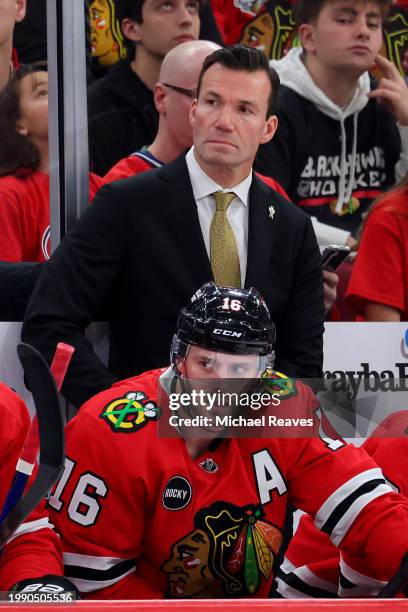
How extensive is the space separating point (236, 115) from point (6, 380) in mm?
750

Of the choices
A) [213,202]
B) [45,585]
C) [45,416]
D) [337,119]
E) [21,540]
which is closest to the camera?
[45,416]

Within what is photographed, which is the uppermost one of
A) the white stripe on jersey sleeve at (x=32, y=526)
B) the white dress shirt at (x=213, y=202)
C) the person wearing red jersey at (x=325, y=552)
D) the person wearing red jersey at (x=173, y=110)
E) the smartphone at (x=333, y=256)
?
the person wearing red jersey at (x=173, y=110)

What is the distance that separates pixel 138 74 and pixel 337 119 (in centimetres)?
56

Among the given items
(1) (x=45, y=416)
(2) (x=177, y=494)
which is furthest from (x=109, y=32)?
(1) (x=45, y=416)

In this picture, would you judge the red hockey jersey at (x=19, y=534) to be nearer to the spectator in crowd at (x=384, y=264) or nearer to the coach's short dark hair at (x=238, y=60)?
the coach's short dark hair at (x=238, y=60)

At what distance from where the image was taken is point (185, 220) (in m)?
2.67

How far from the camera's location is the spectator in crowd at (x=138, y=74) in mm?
3211

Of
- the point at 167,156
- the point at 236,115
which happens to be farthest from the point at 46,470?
the point at 167,156

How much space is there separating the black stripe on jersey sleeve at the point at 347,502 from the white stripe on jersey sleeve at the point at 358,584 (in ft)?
0.23

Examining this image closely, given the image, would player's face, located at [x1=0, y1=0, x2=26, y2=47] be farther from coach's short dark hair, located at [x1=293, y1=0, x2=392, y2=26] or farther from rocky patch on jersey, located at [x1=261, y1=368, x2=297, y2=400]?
rocky patch on jersey, located at [x1=261, y1=368, x2=297, y2=400]

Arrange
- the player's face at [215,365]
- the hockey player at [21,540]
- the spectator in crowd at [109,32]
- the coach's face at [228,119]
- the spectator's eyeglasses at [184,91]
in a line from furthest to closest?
1. the spectator in crowd at [109,32]
2. the spectator's eyeglasses at [184,91]
3. the coach's face at [228,119]
4. the player's face at [215,365]
5. the hockey player at [21,540]

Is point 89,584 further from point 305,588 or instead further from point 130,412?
point 305,588

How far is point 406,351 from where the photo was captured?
2.82m

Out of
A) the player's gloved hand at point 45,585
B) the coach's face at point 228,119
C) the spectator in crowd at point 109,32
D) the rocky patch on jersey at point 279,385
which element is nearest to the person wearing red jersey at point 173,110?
the coach's face at point 228,119
